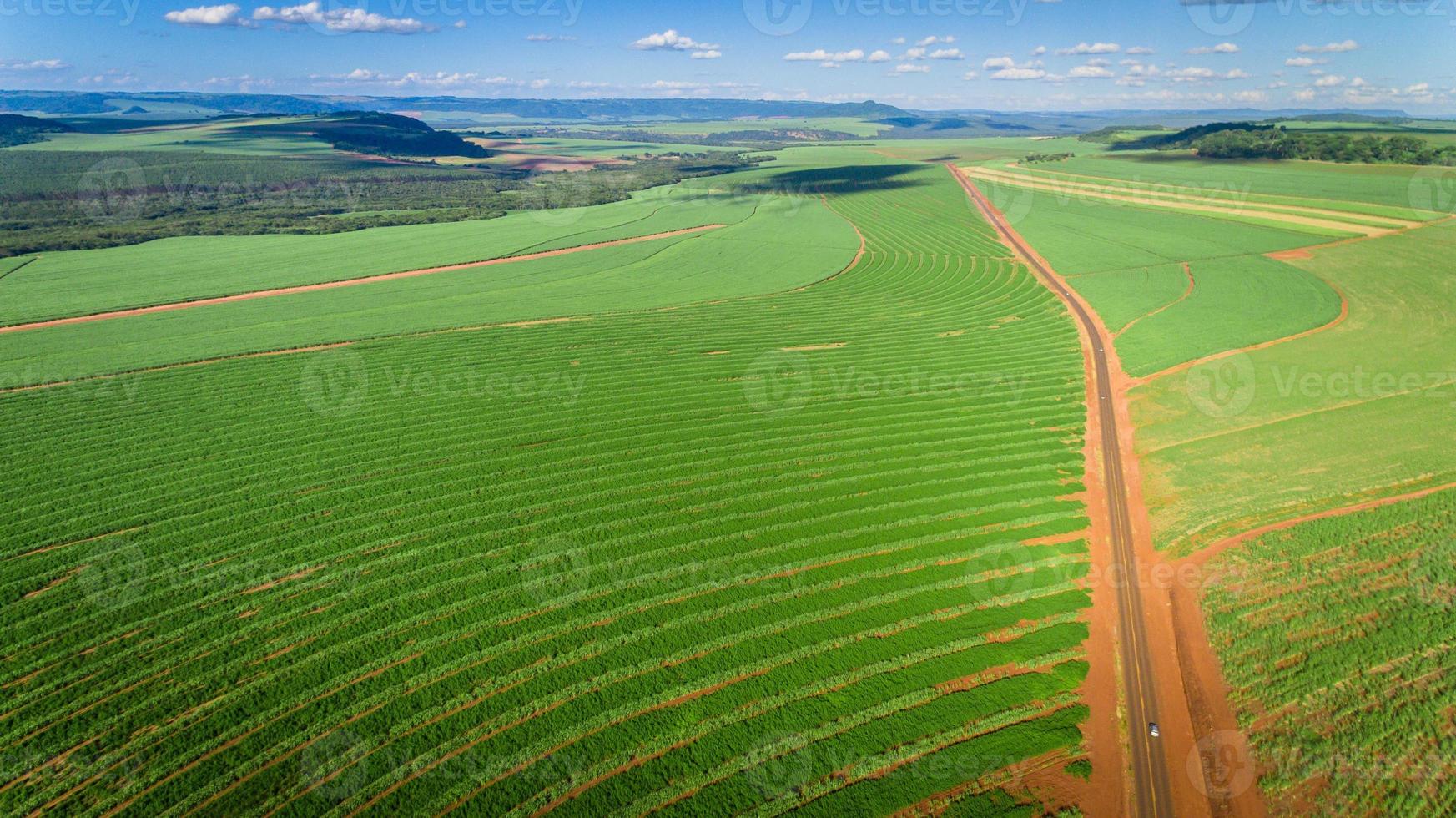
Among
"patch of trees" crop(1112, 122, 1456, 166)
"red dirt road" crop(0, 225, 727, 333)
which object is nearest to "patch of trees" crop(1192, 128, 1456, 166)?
"patch of trees" crop(1112, 122, 1456, 166)

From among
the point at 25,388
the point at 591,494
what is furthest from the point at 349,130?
the point at 591,494

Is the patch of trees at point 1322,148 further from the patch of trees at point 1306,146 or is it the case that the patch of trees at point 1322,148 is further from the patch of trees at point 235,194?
the patch of trees at point 235,194

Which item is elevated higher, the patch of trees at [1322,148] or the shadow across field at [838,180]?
the patch of trees at [1322,148]

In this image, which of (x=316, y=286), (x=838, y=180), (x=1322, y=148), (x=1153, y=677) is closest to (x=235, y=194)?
(x=316, y=286)

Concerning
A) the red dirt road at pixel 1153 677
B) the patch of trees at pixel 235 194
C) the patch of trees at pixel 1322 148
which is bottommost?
the red dirt road at pixel 1153 677

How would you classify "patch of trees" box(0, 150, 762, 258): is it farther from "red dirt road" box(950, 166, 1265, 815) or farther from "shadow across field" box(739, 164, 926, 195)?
"red dirt road" box(950, 166, 1265, 815)

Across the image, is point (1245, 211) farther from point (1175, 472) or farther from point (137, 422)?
point (137, 422)

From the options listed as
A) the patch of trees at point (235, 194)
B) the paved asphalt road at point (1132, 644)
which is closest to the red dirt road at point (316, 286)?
the patch of trees at point (235, 194)
